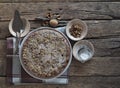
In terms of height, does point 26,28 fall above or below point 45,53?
above

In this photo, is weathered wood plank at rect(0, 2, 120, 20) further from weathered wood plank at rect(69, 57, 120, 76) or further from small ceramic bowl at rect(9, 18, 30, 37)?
weathered wood plank at rect(69, 57, 120, 76)

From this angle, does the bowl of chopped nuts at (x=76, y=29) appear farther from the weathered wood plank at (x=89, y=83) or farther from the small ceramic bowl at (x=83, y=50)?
the weathered wood plank at (x=89, y=83)

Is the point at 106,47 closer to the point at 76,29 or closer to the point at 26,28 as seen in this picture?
the point at 76,29

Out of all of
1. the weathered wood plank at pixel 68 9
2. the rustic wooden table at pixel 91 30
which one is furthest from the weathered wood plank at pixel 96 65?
the weathered wood plank at pixel 68 9

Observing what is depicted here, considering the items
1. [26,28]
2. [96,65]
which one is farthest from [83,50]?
[26,28]

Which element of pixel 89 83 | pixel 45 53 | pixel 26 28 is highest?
pixel 26 28

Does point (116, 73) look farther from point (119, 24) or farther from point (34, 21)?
point (34, 21)

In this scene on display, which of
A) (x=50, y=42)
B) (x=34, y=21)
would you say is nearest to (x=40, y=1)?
(x=34, y=21)
